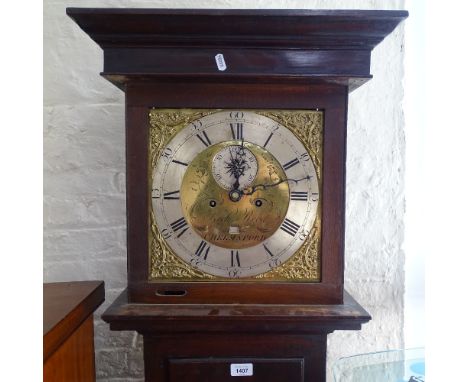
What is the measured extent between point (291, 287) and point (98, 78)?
2.52 ft

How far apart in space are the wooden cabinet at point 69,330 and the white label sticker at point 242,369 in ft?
1.00

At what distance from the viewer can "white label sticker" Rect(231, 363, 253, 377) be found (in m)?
0.85

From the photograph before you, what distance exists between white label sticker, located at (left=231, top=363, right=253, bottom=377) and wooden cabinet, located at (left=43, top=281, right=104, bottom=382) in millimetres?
305

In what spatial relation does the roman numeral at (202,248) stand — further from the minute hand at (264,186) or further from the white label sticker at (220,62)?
the white label sticker at (220,62)

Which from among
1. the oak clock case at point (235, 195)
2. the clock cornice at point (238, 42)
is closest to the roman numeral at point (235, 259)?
the oak clock case at point (235, 195)

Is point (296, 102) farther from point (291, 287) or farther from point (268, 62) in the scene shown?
point (291, 287)

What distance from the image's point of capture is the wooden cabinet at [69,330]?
0.70 m

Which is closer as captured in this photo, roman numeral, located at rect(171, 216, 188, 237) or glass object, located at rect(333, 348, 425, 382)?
roman numeral, located at rect(171, 216, 188, 237)

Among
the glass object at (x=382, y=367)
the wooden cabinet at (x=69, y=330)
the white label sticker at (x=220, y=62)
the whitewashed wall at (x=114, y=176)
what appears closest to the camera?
the wooden cabinet at (x=69, y=330)

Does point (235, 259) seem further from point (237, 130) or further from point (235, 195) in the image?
point (237, 130)

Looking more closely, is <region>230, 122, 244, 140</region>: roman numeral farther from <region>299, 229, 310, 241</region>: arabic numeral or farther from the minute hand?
<region>299, 229, 310, 241</region>: arabic numeral

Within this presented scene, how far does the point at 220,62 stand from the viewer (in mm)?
799

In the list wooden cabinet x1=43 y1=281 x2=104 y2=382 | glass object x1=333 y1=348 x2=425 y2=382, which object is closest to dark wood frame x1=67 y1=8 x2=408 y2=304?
wooden cabinet x1=43 y1=281 x2=104 y2=382
